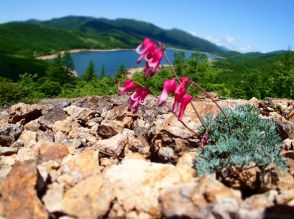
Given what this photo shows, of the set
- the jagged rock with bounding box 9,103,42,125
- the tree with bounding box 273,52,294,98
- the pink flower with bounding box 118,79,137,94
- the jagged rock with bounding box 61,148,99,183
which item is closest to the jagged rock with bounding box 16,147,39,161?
the jagged rock with bounding box 61,148,99,183

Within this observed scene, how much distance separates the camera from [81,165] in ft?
24.2

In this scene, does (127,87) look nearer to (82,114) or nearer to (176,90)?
(176,90)

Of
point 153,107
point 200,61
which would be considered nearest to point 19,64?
point 200,61

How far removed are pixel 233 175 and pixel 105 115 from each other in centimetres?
655

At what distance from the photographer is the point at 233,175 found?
22.5 feet

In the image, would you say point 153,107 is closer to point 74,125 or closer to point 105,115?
point 105,115

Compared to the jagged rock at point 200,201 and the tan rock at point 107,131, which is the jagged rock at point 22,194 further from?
the tan rock at point 107,131

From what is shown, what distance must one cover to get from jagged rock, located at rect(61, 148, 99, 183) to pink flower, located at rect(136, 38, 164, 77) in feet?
6.83

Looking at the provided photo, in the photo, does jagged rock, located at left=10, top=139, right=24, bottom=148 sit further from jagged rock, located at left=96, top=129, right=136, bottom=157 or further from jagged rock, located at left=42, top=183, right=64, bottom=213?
jagged rock, located at left=42, top=183, right=64, bottom=213

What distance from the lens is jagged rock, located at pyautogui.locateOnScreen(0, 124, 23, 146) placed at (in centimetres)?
1019

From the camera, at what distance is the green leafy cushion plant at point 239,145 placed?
706 cm

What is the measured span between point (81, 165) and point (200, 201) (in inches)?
98.2

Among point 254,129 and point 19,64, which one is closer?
point 254,129

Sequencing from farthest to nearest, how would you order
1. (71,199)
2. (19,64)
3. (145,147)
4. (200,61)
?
(19,64), (200,61), (145,147), (71,199)
